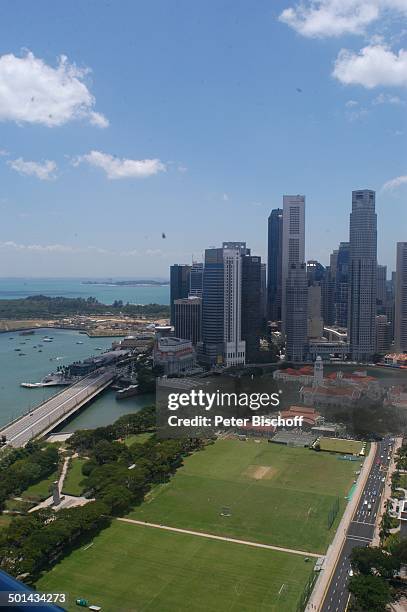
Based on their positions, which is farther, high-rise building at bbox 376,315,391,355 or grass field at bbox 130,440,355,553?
high-rise building at bbox 376,315,391,355

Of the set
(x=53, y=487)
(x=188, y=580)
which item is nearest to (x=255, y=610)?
(x=188, y=580)

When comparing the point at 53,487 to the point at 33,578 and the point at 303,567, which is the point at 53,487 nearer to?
the point at 33,578

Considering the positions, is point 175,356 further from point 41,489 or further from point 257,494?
point 257,494

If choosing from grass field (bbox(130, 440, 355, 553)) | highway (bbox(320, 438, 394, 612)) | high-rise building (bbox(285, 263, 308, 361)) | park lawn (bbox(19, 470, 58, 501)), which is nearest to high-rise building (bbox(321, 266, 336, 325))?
high-rise building (bbox(285, 263, 308, 361))

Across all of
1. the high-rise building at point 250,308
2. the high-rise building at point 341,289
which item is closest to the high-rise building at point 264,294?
the high-rise building at point 341,289

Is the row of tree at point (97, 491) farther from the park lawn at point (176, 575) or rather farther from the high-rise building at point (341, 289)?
the high-rise building at point (341, 289)

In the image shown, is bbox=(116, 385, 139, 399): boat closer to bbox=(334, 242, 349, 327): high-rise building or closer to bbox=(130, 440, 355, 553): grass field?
bbox=(130, 440, 355, 553): grass field

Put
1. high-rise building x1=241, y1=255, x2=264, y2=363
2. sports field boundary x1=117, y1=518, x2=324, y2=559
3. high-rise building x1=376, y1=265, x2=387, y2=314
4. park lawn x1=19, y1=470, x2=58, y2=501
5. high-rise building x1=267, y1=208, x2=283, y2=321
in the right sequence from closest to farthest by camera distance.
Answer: sports field boundary x1=117, y1=518, x2=324, y2=559 → park lawn x1=19, y1=470, x2=58, y2=501 → high-rise building x1=241, y1=255, x2=264, y2=363 → high-rise building x1=376, y1=265, x2=387, y2=314 → high-rise building x1=267, y1=208, x2=283, y2=321
